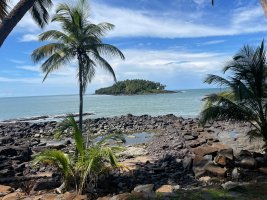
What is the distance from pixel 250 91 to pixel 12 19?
7514 mm

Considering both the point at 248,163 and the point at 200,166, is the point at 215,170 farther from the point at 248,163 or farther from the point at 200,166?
the point at 248,163

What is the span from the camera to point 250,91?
11.7m

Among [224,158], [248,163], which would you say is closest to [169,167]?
[224,158]

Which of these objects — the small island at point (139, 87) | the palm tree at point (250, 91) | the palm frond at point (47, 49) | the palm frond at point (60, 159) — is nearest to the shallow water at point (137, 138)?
the palm frond at point (47, 49)

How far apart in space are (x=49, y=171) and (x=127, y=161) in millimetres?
3432

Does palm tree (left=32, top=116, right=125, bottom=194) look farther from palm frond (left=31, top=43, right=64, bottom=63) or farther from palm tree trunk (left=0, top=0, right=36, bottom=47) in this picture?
palm frond (left=31, top=43, right=64, bottom=63)

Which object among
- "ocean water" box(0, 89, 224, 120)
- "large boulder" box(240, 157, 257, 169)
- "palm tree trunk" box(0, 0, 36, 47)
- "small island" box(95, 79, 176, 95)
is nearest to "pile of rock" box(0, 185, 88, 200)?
"palm tree trunk" box(0, 0, 36, 47)

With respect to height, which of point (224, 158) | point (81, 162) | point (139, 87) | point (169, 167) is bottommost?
point (169, 167)

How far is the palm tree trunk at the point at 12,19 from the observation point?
26.0 feet

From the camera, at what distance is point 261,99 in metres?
11.8

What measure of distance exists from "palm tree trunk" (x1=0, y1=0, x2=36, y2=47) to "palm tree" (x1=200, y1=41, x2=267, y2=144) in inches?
262

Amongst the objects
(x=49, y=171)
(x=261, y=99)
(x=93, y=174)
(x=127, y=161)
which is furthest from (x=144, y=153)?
(x=93, y=174)

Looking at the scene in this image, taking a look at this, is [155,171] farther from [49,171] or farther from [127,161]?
[49,171]

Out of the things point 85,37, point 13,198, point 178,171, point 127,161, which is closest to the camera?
point 13,198
